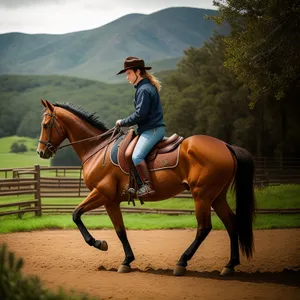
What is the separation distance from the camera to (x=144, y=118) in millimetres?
7375

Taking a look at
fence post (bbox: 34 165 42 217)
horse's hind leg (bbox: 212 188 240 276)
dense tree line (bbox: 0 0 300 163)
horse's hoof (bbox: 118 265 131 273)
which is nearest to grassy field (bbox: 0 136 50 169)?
dense tree line (bbox: 0 0 300 163)

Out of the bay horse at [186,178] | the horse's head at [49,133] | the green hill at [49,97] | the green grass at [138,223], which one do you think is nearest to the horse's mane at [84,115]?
the bay horse at [186,178]

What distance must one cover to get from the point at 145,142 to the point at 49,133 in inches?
67.1

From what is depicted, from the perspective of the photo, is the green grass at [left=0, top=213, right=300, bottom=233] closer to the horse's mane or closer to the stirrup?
the horse's mane

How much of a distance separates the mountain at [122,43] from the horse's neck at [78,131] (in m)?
67.9

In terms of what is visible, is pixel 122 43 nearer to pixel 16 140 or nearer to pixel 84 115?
pixel 16 140

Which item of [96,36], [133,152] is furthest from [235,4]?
[96,36]

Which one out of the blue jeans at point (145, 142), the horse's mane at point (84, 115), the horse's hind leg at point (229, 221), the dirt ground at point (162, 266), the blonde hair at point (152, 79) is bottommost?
the dirt ground at point (162, 266)

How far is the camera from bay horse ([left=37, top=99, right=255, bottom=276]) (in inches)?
276

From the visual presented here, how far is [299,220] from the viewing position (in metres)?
13.2

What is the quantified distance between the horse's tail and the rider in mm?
1190

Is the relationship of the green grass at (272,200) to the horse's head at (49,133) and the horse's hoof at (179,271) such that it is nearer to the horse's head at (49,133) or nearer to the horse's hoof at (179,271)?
the horse's hoof at (179,271)

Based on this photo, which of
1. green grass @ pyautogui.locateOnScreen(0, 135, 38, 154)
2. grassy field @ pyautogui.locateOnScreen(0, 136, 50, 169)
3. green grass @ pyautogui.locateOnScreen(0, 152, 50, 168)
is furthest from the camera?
green grass @ pyautogui.locateOnScreen(0, 135, 38, 154)

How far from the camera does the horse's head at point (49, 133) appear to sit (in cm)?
786
